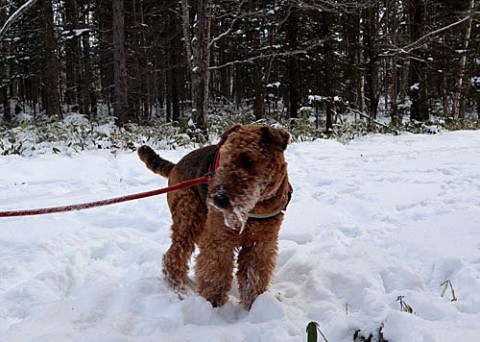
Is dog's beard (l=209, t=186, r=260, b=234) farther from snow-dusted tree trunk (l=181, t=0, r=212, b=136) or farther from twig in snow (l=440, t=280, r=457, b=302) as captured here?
snow-dusted tree trunk (l=181, t=0, r=212, b=136)

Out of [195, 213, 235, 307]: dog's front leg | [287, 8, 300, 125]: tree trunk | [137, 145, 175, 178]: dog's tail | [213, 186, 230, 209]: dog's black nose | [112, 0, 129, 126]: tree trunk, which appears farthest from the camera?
[287, 8, 300, 125]: tree trunk

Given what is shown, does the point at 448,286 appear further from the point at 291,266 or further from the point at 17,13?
the point at 17,13

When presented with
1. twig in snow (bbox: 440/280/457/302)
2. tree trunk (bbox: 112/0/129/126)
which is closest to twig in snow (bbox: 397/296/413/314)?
twig in snow (bbox: 440/280/457/302)

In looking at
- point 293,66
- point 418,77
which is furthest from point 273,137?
point 418,77

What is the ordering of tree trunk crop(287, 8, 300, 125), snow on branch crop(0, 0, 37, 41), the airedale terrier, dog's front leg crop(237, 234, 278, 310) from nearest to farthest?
the airedale terrier
dog's front leg crop(237, 234, 278, 310)
snow on branch crop(0, 0, 37, 41)
tree trunk crop(287, 8, 300, 125)

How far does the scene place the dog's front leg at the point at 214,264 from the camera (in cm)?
229

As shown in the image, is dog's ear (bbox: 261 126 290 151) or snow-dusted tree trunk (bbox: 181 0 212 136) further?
snow-dusted tree trunk (bbox: 181 0 212 136)

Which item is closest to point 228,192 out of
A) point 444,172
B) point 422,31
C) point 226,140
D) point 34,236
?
point 226,140

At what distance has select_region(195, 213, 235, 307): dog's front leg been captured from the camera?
229 cm

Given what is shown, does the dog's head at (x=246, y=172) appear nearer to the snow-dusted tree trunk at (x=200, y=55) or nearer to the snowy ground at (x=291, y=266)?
the snowy ground at (x=291, y=266)

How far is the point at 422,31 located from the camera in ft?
44.1

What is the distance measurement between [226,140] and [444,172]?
4.19 metres

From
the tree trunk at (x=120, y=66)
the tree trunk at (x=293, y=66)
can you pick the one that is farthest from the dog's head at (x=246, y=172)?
the tree trunk at (x=293, y=66)

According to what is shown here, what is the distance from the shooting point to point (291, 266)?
9.49ft
